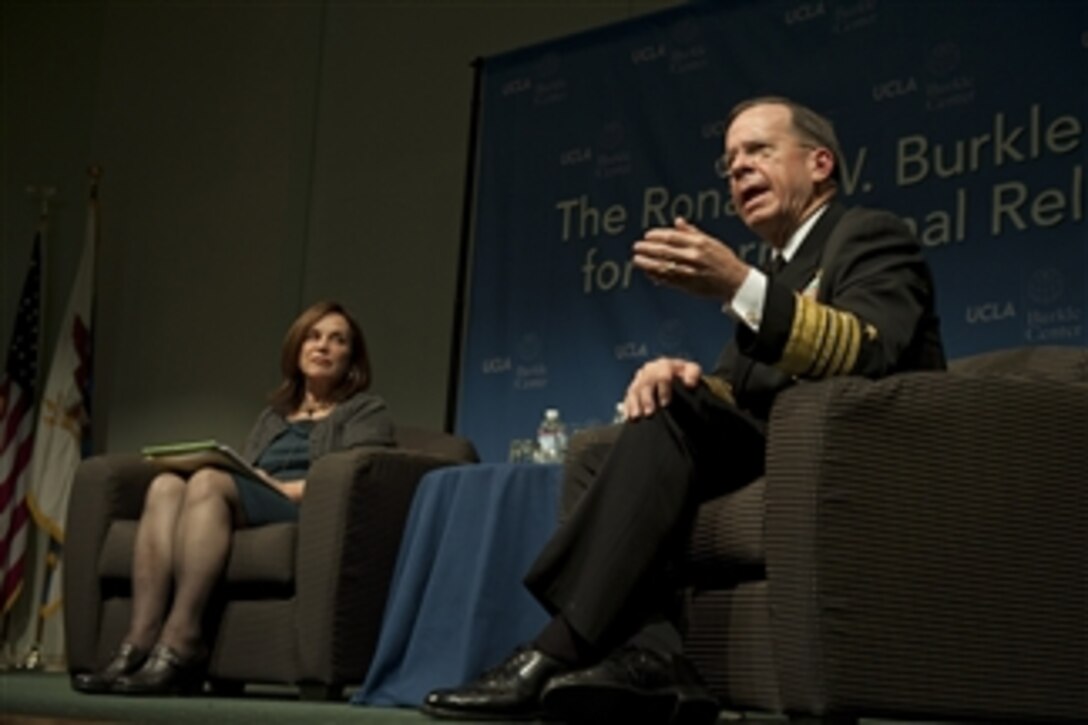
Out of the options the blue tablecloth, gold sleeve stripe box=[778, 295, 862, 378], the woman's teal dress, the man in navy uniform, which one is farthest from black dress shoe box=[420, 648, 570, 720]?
the woman's teal dress

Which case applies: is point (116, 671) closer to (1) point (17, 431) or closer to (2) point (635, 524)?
(2) point (635, 524)

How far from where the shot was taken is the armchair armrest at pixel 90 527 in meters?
3.99

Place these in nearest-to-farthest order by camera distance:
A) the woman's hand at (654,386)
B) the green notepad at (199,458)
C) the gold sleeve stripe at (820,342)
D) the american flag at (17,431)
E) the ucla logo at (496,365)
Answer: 1. the gold sleeve stripe at (820,342)
2. the woman's hand at (654,386)
3. the green notepad at (199,458)
4. the ucla logo at (496,365)
5. the american flag at (17,431)

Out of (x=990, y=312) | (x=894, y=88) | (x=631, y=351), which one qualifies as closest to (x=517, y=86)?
(x=631, y=351)

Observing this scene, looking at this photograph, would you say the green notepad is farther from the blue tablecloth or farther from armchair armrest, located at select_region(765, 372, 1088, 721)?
armchair armrest, located at select_region(765, 372, 1088, 721)

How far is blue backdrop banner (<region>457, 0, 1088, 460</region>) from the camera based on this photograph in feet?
Answer: 13.1

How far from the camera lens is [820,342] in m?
2.17

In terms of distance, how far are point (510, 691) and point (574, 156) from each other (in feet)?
10.7

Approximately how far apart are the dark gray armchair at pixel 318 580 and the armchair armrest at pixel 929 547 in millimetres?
1533

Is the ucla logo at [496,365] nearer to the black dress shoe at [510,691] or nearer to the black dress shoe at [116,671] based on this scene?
the black dress shoe at [116,671]

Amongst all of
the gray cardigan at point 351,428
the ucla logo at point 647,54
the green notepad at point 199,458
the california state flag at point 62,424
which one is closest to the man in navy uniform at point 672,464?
the green notepad at point 199,458

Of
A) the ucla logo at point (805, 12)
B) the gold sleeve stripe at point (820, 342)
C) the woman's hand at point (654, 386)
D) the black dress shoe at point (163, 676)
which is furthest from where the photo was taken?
the ucla logo at point (805, 12)

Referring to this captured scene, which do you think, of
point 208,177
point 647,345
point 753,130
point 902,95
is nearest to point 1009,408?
point 753,130

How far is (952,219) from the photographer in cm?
420
